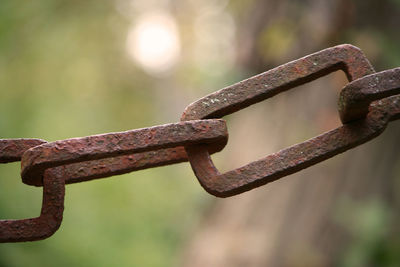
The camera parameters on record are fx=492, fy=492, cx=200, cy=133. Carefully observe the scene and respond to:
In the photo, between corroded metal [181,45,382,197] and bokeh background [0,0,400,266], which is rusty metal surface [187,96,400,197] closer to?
corroded metal [181,45,382,197]

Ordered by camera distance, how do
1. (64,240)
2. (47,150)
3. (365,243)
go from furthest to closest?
1. (64,240)
2. (365,243)
3. (47,150)

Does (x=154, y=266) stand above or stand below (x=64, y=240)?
below

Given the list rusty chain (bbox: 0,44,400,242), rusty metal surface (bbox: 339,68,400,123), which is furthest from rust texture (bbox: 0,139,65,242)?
rusty metal surface (bbox: 339,68,400,123)

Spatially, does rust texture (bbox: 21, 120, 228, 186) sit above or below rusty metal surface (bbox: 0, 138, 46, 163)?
below

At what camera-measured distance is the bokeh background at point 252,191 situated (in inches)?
95.4

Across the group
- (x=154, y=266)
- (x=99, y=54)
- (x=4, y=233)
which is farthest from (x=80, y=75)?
(x=4, y=233)

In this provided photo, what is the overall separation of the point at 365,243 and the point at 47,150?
78.8 inches

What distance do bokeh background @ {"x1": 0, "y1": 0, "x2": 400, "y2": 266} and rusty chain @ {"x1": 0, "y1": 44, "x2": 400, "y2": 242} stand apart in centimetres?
168

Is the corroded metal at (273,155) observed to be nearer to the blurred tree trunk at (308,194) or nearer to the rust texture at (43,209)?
the rust texture at (43,209)

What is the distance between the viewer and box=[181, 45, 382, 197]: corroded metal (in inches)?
30.6

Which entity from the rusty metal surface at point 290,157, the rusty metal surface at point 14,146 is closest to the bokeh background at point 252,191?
the rusty metal surface at point 290,157

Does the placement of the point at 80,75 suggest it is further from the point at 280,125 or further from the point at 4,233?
the point at 4,233

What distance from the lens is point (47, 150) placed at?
0.72m

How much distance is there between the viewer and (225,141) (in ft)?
2.60
